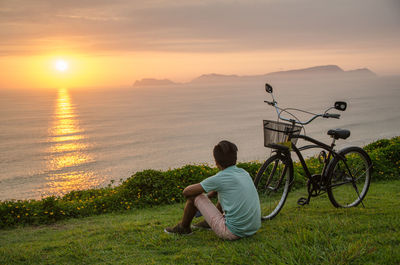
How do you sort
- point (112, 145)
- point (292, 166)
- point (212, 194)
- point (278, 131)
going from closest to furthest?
point (212, 194) → point (278, 131) → point (292, 166) → point (112, 145)

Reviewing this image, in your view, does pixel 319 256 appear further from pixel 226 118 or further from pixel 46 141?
pixel 226 118

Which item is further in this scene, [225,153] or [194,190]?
[194,190]

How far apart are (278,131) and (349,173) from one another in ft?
5.71

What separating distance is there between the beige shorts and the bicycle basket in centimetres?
136

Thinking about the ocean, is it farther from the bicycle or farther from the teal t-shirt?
the teal t-shirt

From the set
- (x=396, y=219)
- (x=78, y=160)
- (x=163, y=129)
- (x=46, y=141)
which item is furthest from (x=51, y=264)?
(x=163, y=129)

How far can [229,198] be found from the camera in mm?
4480

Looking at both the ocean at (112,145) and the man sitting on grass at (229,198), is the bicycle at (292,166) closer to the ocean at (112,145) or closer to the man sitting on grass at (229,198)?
the man sitting on grass at (229,198)

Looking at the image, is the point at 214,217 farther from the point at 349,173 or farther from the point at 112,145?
the point at 112,145

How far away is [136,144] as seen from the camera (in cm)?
5150

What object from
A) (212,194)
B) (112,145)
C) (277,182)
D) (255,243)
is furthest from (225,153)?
(112,145)

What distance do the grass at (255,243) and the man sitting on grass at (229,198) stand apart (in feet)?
0.64

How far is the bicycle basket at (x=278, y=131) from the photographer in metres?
5.26

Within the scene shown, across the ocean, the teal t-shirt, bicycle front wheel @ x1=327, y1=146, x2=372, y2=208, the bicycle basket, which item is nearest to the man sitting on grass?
the teal t-shirt
